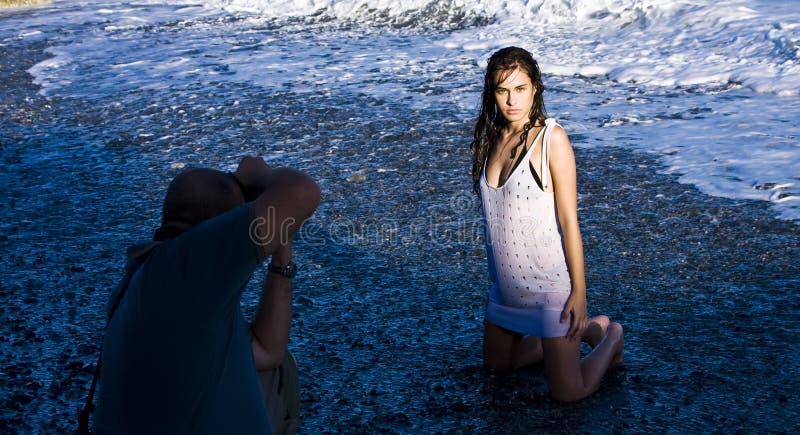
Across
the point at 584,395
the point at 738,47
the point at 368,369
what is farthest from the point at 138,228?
the point at 738,47

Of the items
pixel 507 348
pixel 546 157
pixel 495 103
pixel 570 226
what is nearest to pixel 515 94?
pixel 495 103

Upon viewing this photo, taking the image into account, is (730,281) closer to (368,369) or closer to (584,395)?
(584,395)

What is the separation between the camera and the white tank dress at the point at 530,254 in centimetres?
359

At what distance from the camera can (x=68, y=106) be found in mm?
9805

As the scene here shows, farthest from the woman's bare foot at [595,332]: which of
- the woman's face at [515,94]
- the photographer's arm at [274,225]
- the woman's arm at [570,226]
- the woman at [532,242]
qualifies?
the photographer's arm at [274,225]

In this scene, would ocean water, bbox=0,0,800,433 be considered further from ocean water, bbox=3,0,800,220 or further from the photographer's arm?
the photographer's arm

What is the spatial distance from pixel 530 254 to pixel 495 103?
2.20 feet

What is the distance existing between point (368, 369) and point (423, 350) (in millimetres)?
288

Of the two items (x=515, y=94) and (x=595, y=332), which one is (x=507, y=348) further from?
(x=515, y=94)

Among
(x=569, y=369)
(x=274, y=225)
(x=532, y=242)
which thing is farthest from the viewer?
(x=532, y=242)

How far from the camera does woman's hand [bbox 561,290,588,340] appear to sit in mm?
3527

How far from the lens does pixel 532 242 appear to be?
3641mm

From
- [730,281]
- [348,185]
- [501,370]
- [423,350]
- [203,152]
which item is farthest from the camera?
[203,152]

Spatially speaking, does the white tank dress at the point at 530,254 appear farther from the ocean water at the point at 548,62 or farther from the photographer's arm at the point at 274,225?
the ocean water at the point at 548,62
